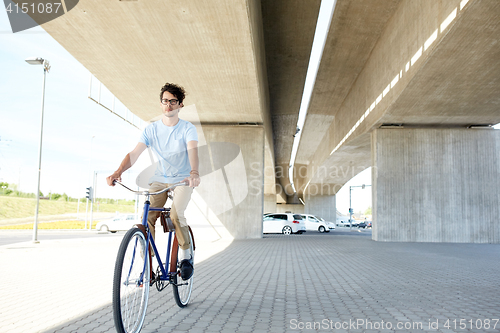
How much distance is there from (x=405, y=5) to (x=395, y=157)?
825 cm

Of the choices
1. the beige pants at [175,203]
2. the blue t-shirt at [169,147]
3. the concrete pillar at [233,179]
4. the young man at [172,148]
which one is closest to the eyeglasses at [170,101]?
the young man at [172,148]

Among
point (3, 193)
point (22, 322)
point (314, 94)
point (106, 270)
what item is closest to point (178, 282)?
point (22, 322)

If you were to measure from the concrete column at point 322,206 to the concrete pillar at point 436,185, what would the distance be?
34456mm

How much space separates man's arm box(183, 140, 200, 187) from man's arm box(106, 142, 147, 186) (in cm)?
46

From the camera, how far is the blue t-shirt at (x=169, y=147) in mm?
3953

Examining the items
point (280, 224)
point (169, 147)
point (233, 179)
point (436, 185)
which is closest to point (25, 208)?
point (280, 224)

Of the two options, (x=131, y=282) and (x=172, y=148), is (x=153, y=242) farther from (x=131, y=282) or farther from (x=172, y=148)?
(x=172, y=148)

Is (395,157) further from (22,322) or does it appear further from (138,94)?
(22,322)

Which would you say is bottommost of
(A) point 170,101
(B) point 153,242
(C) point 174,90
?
(B) point 153,242

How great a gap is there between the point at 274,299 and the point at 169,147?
2.46 metres

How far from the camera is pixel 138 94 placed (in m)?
15.7

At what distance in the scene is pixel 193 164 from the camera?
12.2 ft

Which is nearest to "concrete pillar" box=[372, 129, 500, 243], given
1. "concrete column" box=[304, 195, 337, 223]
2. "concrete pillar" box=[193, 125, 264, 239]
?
"concrete pillar" box=[193, 125, 264, 239]

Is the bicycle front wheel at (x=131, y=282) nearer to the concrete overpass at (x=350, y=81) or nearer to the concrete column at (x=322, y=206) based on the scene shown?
the concrete overpass at (x=350, y=81)
